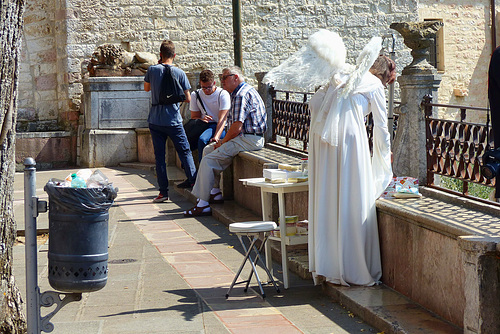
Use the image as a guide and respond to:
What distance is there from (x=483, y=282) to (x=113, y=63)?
11527 millimetres

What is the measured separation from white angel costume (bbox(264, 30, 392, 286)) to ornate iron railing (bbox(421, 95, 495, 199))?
467 mm

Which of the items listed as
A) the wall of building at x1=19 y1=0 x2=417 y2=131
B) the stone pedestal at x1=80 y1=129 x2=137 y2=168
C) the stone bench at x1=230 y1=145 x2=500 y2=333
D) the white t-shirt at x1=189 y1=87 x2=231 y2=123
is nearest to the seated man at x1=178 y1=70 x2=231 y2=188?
the white t-shirt at x1=189 y1=87 x2=231 y2=123

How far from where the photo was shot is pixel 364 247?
540 cm

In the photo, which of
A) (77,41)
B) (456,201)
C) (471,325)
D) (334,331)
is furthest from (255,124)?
(77,41)

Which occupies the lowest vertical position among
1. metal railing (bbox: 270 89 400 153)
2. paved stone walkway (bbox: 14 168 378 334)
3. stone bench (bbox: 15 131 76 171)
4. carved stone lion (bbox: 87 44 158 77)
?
paved stone walkway (bbox: 14 168 378 334)

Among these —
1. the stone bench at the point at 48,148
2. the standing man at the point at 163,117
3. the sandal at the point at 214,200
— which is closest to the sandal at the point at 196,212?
the sandal at the point at 214,200

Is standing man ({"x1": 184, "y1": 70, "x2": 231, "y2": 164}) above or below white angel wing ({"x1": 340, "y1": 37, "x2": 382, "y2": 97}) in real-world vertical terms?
below

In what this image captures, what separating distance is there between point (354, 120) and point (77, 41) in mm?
11520

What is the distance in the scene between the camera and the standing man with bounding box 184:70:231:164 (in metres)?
9.84

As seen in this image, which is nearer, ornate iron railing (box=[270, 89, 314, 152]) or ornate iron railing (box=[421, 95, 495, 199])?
ornate iron railing (box=[421, 95, 495, 199])

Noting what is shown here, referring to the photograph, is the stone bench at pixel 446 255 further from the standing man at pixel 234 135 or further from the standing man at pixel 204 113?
the standing man at pixel 204 113

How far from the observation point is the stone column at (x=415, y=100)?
5945 mm

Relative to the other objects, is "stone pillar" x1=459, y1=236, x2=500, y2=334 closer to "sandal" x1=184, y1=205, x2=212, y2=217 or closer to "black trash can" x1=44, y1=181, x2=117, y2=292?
"black trash can" x1=44, y1=181, x2=117, y2=292

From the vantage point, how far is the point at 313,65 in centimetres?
544
